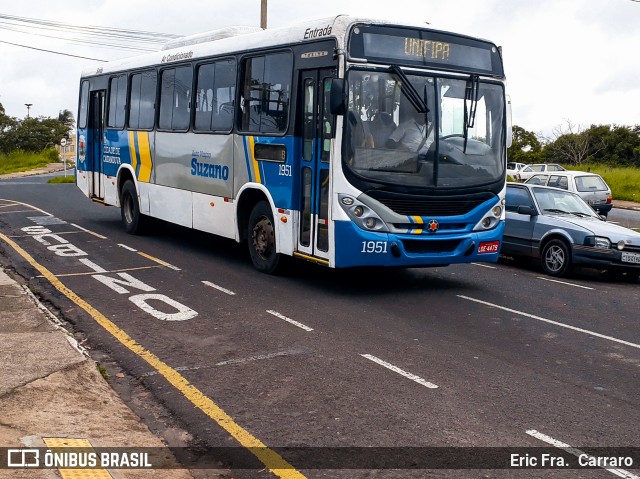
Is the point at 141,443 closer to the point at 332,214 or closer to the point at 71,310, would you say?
the point at 71,310

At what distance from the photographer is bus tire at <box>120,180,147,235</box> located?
16.9 m

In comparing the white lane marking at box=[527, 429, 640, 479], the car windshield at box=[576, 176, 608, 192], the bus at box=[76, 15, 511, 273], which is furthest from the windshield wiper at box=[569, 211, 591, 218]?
A: the car windshield at box=[576, 176, 608, 192]

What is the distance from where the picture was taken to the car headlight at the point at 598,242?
45.1ft

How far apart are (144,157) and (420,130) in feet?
24.0

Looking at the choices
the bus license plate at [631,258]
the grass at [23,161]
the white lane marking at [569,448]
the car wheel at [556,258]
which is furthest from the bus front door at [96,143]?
the grass at [23,161]

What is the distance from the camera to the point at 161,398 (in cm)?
667

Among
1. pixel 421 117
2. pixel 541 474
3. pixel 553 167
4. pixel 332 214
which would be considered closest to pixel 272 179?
pixel 332 214

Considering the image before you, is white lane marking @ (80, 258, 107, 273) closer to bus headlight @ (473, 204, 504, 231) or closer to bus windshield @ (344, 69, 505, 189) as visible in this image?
bus windshield @ (344, 69, 505, 189)

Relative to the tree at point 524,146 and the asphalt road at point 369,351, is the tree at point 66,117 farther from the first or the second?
the asphalt road at point 369,351

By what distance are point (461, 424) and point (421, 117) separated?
5.50 meters

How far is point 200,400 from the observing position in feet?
21.6

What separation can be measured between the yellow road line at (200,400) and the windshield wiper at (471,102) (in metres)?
5.13

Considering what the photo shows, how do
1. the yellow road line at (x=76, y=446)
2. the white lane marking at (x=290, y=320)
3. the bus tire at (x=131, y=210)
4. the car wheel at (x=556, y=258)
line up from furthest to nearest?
1. the bus tire at (x=131, y=210)
2. the car wheel at (x=556, y=258)
3. the white lane marking at (x=290, y=320)
4. the yellow road line at (x=76, y=446)

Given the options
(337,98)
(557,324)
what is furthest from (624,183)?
(337,98)
